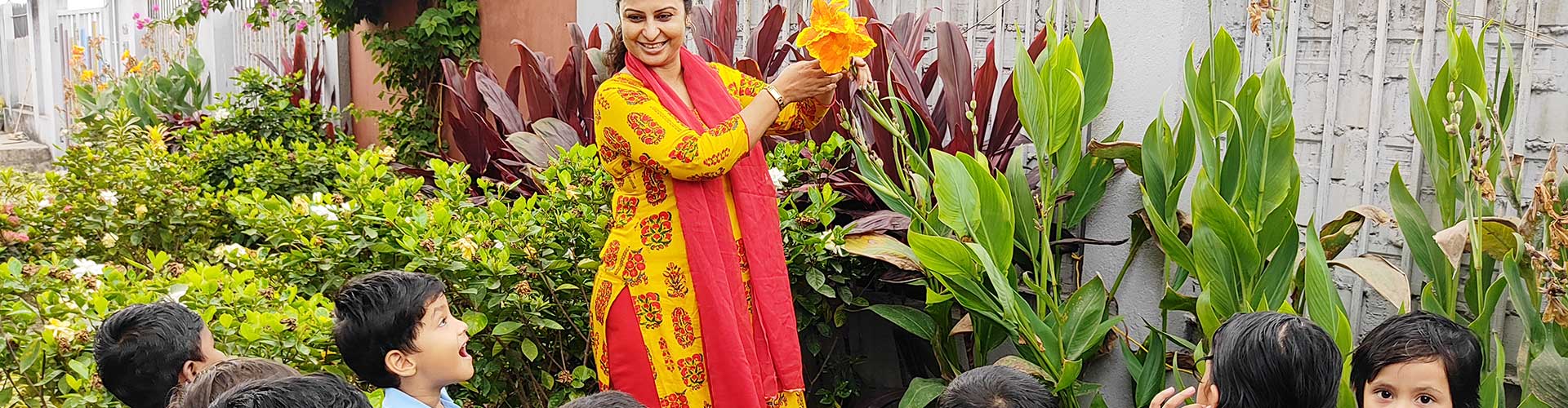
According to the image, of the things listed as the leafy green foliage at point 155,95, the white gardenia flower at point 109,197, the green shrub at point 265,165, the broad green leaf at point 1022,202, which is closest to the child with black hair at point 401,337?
the broad green leaf at point 1022,202

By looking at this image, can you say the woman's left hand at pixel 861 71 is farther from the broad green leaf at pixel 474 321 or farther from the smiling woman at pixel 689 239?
the broad green leaf at pixel 474 321

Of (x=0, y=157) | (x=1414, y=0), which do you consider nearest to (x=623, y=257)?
(x=1414, y=0)

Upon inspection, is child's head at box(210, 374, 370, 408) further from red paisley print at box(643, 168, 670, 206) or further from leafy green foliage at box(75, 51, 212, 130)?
leafy green foliage at box(75, 51, 212, 130)

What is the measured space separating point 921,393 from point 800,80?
91 centimetres

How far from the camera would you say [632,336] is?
2.49 meters

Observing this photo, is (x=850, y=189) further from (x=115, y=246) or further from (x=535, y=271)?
(x=115, y=246)

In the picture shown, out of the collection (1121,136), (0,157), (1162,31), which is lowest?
(0,157)

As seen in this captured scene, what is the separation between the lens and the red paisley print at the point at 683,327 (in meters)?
2.47

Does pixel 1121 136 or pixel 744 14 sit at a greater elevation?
pixel 744 14

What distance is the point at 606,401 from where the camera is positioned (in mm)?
1634

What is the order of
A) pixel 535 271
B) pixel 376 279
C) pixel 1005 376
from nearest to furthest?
pixel 1005 376
pixel 376 279
pixel 535 271

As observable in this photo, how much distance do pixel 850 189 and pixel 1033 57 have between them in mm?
578

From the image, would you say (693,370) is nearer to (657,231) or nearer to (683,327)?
(683,327)

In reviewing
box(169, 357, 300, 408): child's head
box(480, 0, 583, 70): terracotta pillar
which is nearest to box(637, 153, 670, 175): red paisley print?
box(169, 357, 300, 408): child's head
